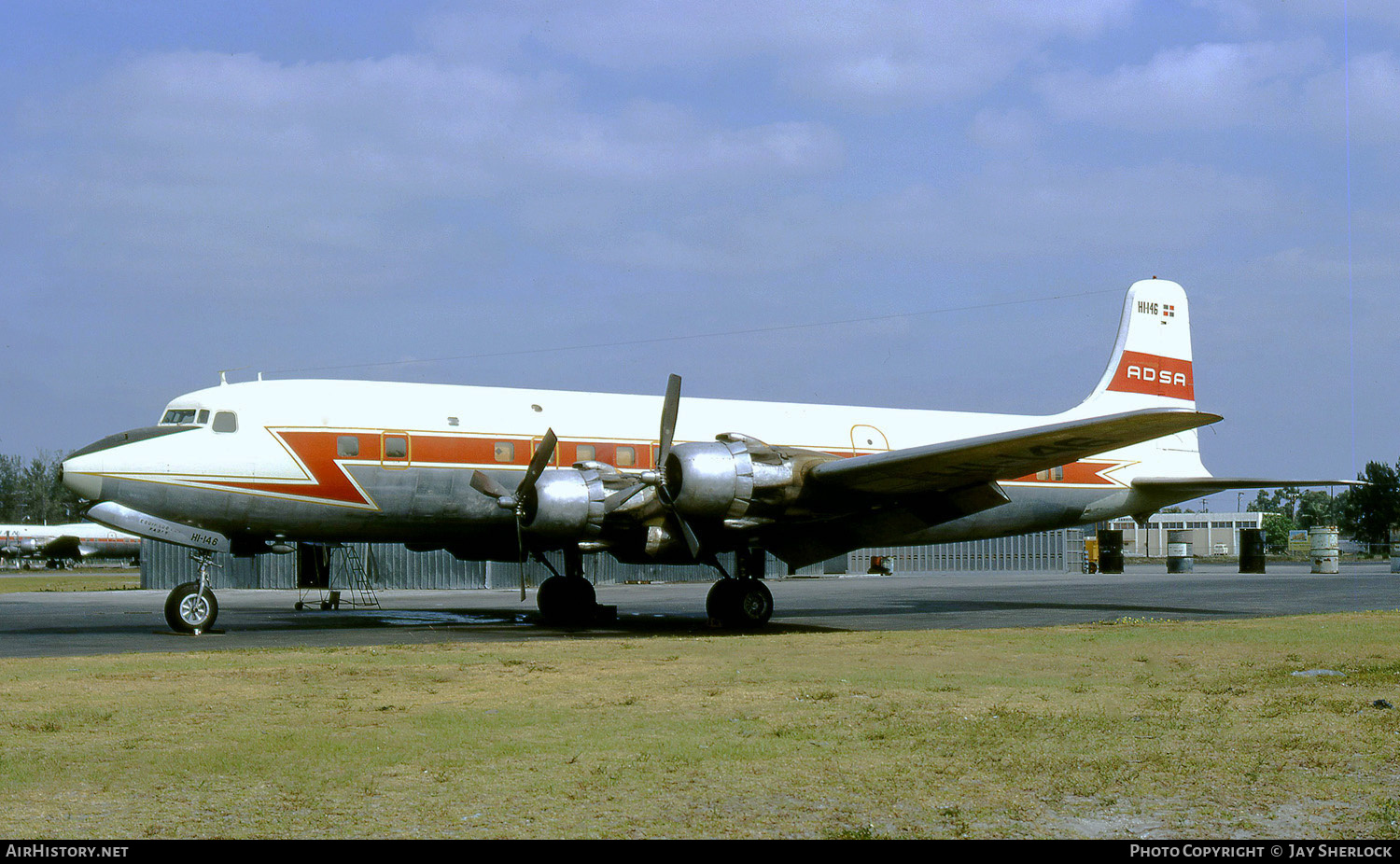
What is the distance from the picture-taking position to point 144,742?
23.6 feet

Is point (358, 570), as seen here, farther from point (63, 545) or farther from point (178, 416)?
point (63, 545)

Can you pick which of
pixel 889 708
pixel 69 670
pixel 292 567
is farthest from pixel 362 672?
pixel 292 567

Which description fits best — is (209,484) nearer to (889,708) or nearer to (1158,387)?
(889,708)

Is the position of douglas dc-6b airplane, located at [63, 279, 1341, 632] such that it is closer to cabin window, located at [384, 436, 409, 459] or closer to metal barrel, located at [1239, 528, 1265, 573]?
cabin window, located at [384, 436, 409, 459]

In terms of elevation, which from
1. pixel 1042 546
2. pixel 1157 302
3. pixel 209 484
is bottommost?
pixel 1042 546

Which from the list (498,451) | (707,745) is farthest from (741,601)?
(707,745)

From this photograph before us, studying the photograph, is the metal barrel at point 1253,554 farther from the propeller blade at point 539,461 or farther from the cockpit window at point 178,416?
the cockpit window at point 178,416

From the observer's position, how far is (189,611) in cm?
1587

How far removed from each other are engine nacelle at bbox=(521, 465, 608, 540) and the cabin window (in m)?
2.28

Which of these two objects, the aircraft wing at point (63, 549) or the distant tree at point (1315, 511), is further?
the distant tree at point (1315, 511)

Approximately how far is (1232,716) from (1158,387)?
54.7 ft

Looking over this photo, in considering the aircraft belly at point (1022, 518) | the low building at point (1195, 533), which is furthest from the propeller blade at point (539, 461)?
the low building at point (1195, 533)

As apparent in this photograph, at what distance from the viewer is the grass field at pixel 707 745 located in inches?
203

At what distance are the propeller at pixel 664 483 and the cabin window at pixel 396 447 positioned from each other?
10.6ft
